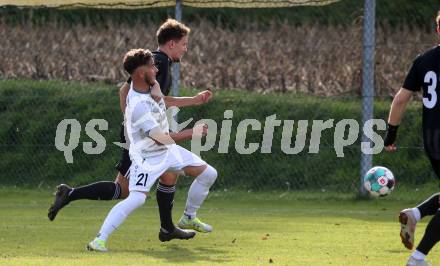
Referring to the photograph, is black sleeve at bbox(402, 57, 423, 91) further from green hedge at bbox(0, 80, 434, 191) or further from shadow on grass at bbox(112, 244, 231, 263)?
green hedge at bbox(0, 80, 434, 191)

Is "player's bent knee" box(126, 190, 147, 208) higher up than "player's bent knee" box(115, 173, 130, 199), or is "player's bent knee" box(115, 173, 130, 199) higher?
"player's bent knee" box(126, 190, 147, 208)

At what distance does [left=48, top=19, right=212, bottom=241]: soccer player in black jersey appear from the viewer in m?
9.84

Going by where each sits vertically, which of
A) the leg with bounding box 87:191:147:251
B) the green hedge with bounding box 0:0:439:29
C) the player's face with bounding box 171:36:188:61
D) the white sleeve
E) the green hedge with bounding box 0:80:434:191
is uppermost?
the player's face with bounding box 171:36:188:61

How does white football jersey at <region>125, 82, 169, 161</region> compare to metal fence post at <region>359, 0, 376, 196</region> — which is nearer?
white football jersey at <region>125, 82, 169, 161</region>

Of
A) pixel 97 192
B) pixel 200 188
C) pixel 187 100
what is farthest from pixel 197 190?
pixel 97 192

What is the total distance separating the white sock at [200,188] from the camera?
10.0 m

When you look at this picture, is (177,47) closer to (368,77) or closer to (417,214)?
(417,214)

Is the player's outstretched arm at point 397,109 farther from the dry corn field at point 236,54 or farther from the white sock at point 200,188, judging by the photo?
the dry corn field at point 236,54

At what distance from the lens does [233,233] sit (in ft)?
35.6

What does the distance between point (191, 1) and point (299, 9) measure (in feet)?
18.7

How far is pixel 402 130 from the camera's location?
54.7ft

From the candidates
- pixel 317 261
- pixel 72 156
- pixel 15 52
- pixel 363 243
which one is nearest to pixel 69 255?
pixel 317 261

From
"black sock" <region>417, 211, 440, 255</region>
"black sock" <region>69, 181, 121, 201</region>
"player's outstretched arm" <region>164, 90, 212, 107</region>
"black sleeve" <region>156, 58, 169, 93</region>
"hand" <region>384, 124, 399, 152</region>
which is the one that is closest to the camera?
"black sock" <region>417, 211, 440, 255</region>

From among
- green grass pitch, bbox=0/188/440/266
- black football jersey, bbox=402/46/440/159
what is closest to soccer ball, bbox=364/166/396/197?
green grass pitch, bbox=0/188/440/266
